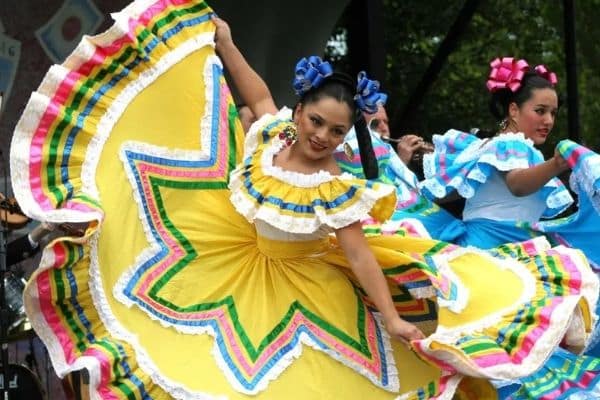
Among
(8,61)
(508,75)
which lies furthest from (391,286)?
(8,61)

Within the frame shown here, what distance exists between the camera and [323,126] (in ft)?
13.8

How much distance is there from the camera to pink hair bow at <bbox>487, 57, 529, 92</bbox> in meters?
5.40

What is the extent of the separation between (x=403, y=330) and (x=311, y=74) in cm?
88

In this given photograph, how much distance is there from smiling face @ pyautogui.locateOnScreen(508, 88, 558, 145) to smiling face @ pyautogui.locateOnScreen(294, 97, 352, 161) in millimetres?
1347

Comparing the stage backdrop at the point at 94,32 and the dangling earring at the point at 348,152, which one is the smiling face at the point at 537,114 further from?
the stage backdrop at the point at 94,32

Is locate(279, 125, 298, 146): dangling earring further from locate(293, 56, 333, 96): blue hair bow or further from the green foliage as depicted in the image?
the green foliage

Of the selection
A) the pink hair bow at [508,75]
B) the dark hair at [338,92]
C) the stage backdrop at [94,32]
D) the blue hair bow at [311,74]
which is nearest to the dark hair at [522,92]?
the pink hair bow at [508,75]

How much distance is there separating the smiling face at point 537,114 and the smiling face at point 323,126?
1.35 metres

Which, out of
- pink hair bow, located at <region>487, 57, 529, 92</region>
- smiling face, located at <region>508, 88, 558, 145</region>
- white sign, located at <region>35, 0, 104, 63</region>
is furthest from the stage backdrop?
smiling face, located at <region>508, 88, 558, 145</region>

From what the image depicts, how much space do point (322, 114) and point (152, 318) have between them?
0.84 m

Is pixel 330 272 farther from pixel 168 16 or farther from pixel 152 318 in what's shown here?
pixel 168 16

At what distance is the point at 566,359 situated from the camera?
4594 mm

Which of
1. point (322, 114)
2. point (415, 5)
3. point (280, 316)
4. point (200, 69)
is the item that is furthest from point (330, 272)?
point (415, 5)

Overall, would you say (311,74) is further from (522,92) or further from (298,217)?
(522,92)
